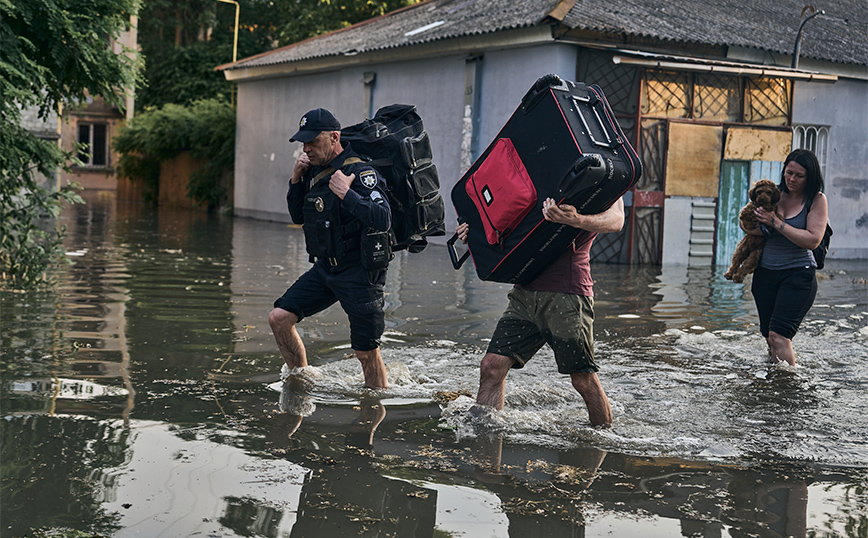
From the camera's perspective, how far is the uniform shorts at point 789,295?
7008 mm

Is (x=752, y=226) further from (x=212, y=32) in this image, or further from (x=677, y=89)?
(x=212, y=32)

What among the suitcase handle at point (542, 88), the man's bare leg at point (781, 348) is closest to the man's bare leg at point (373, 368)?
the suitcase handle at point (542, 88)

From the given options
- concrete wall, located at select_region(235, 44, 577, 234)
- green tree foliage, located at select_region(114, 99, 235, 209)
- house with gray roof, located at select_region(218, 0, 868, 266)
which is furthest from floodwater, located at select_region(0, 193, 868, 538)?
green tree foliage, located at select_region(114, 99, 235, 209)

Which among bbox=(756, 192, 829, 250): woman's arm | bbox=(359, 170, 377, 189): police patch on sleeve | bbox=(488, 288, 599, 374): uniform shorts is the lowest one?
bbox=(488, 288, 599, 374): uniform shorts

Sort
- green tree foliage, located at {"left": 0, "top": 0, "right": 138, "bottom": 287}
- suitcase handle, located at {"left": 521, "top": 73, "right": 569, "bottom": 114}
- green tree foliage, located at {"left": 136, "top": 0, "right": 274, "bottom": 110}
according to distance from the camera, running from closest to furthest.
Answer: suitcase handle, located at {"left": 521, "top": 73, "right": 569, "bottom": 114} < green tree foliage, located at {"left": 0, "top": 0, "right": 138, "bottom": 287} < green tree foliage, located at {"left": 136, "top": 0, "right": 274, "bottom": 110}

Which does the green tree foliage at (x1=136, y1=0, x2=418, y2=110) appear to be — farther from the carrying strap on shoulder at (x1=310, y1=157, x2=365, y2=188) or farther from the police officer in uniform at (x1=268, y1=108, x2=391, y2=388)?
the carrying strap on shoulder at (x1=310, y1=157, x2=365, y2=188)

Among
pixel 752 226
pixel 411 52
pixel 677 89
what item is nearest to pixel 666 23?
pixel 677 89

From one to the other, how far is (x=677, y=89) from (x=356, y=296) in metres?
12.0

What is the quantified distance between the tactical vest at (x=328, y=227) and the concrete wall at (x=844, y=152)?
14436 millimetres

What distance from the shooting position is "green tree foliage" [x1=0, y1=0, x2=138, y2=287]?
8172 millimetres

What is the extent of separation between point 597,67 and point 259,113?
13.1 m

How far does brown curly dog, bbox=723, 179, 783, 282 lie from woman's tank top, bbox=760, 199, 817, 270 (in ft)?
0.33

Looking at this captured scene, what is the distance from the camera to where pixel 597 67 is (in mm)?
15945

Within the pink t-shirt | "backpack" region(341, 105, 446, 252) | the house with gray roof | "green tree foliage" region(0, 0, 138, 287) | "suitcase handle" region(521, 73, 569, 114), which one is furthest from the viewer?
the house with gray roof
